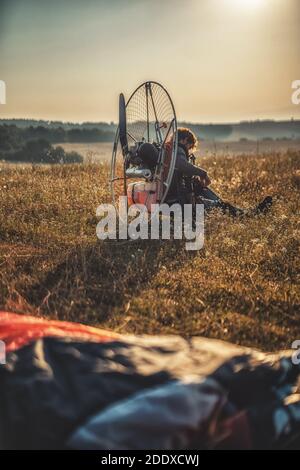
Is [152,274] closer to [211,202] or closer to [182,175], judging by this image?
[182,175]

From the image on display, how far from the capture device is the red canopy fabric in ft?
12.3

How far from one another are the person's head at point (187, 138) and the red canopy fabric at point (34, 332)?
5.25 metres

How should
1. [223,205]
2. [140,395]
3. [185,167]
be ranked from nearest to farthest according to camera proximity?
[140,395] → [185,167] → [223,205]

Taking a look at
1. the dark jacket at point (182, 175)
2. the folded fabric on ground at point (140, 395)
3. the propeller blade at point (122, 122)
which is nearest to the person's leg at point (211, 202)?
the dark jacket at point (182, 175)

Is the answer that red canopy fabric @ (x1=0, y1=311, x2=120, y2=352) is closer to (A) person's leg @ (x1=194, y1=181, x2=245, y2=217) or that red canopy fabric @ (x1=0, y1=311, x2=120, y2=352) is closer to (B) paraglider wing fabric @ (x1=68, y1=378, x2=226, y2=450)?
(B) paraglider wing fabric @ (x1=68, y1=378, x2=226, y2=450)

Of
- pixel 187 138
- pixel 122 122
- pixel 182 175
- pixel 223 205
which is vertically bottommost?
pixel 223 205

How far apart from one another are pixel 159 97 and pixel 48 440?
231 inches

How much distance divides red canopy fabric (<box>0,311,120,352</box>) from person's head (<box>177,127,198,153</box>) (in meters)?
5.25

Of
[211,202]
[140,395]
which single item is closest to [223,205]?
[211,202]

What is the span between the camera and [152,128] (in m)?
8.55

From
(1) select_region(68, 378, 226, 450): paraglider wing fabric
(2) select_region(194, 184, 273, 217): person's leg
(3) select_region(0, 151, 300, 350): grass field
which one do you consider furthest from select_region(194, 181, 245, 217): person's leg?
(1) select_region(68, 378, 226, 450): paraglider wing fabric

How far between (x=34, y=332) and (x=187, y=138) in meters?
5.77
